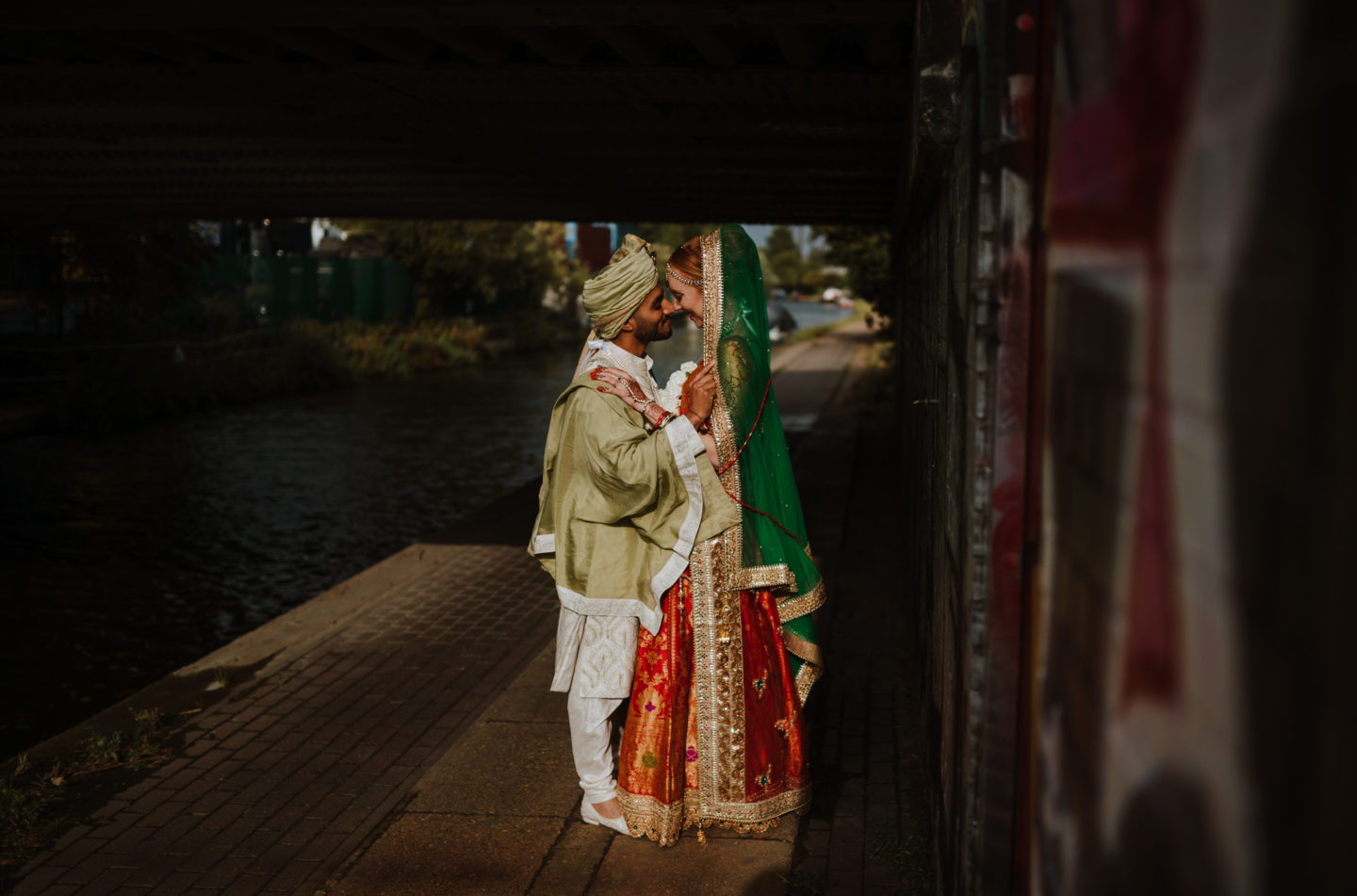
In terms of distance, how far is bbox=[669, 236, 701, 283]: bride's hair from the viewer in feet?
12.4

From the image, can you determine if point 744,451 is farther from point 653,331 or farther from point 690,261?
point 690,261

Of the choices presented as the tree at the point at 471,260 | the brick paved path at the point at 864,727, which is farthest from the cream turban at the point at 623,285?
the tree at the point at 471,260

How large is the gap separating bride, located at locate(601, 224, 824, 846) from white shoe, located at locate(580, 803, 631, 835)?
0.22ft

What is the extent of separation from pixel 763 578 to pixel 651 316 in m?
0.89

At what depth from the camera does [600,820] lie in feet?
13.4

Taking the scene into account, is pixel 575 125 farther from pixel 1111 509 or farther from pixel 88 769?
pixel 1111 509

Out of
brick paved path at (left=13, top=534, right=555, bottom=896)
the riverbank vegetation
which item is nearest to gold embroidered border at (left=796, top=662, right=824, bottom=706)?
brick paved path at (left=13, top=534, right=555, bottom=896)

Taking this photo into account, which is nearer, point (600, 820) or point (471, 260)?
point (600, 820)

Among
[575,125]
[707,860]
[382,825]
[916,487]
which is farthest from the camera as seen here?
[575,125]

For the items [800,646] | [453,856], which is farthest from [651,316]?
[453,856]

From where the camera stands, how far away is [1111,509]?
4.42ft

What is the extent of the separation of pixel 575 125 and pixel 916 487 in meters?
4.05

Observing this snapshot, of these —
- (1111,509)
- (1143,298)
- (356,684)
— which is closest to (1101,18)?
(1143,298)

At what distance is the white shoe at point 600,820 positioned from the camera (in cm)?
404
